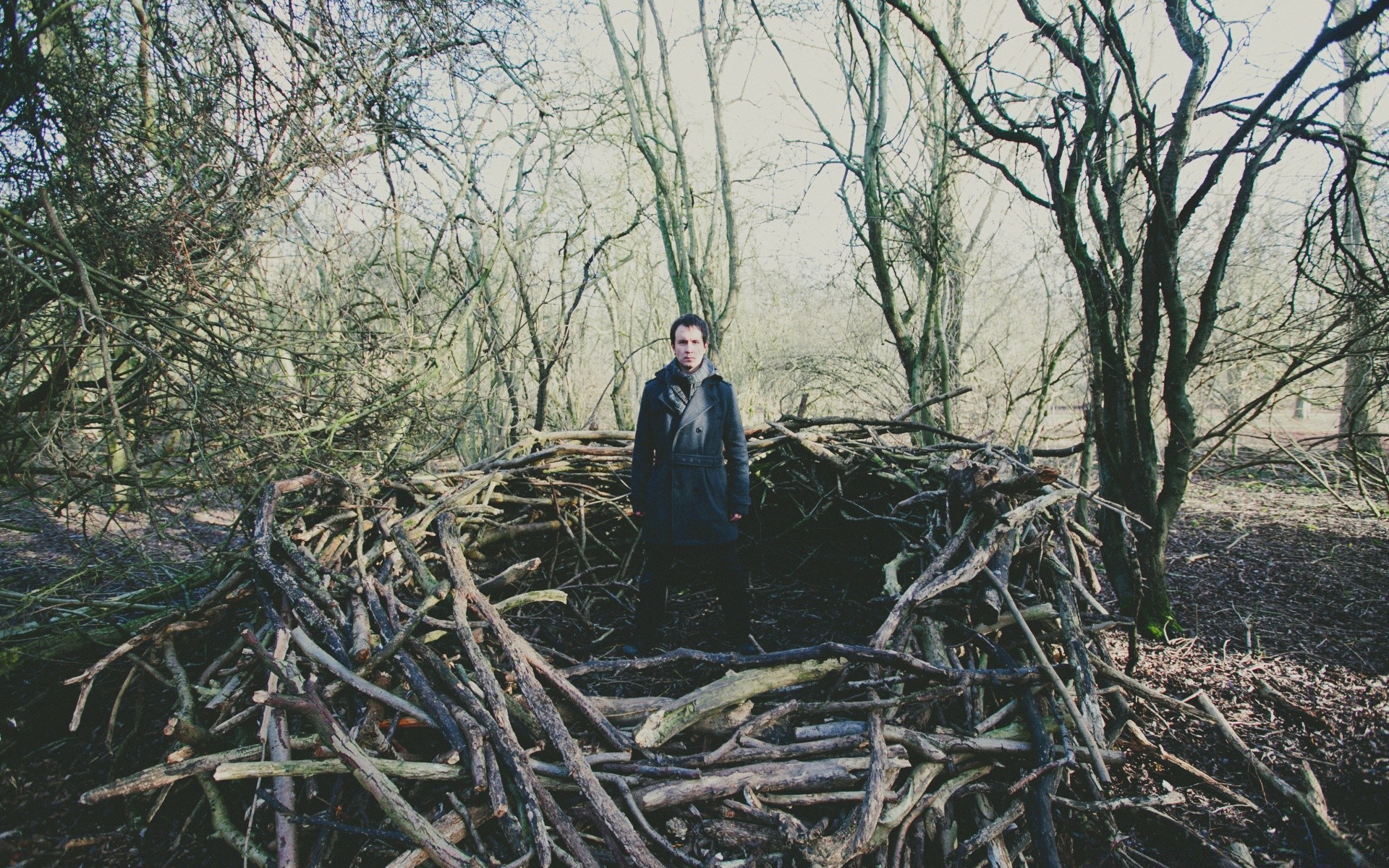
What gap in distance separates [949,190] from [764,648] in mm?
5414

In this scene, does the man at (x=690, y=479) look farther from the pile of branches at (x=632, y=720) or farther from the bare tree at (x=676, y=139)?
the bare tree at (x=676, y=139)

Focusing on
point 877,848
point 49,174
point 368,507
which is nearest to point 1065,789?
point 877,848

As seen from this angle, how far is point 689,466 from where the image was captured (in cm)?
351

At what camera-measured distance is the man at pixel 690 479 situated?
350 cm

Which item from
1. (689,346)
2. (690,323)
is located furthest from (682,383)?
(690,323)

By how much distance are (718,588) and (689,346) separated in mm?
1292

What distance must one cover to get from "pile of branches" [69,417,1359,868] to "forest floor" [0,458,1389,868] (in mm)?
144

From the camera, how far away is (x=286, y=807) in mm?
1759

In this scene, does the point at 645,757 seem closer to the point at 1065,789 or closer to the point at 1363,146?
the point at 1065,789

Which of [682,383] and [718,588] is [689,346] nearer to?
[682,383]

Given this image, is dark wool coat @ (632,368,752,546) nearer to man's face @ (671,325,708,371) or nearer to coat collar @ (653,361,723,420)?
coat collar @ (653,361,723,420)

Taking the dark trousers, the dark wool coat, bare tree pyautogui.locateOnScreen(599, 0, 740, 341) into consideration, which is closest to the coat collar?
the dark wool coat

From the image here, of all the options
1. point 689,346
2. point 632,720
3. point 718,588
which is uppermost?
point 689,346

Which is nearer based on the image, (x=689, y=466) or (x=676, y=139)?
(x=689, y=466)
